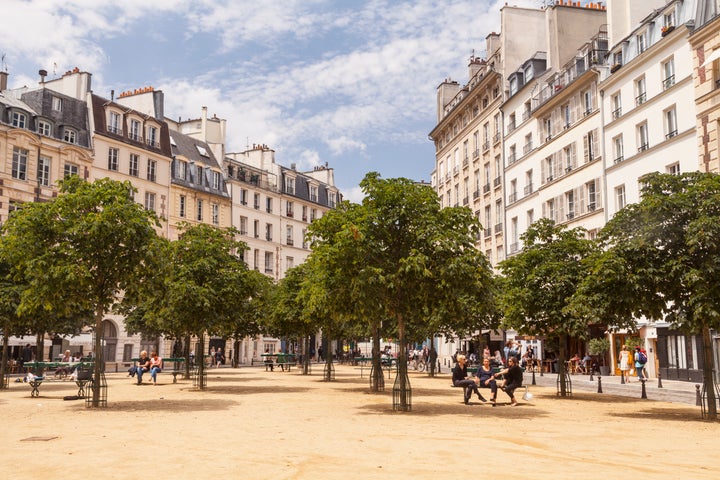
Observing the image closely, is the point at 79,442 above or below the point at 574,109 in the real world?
below

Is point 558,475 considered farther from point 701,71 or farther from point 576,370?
point 576,370

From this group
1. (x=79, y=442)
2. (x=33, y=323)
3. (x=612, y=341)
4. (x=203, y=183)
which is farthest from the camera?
(x=203, y=183)

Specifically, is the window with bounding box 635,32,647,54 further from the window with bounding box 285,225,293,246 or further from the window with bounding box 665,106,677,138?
the window with bounding box 285,225,293,246

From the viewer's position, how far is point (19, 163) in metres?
43.3

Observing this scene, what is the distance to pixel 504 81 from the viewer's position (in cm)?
5041

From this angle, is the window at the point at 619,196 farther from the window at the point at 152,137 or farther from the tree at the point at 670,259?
the window at the point at 152,137

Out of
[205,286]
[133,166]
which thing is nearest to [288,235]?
[133,166]

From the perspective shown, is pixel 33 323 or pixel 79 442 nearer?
pixel 79 442

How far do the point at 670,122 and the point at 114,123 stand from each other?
123 feet

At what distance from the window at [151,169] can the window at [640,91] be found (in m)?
35.6

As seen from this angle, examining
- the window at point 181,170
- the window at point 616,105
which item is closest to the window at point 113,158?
the window at point 181,170

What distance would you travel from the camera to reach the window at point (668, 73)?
31422mm

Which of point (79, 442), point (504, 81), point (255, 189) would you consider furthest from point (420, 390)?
point (255, 189)

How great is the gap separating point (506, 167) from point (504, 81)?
6326 mm
